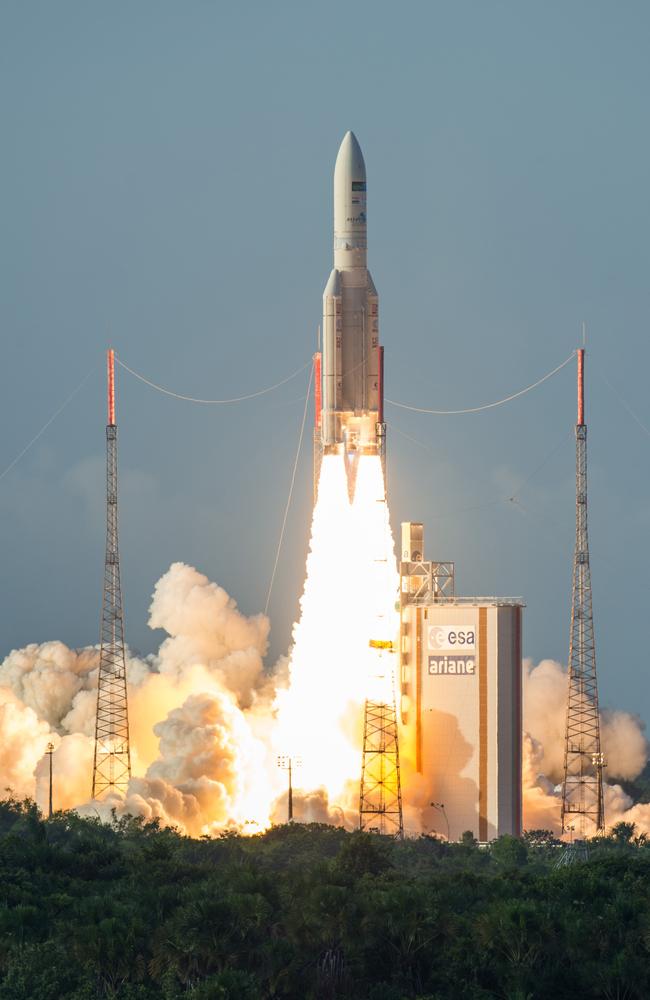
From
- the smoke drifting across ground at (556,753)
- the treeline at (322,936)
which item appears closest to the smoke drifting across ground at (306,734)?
the smoke drifting across ground at (556,753)

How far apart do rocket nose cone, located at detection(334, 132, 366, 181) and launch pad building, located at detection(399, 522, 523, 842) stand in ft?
48.9

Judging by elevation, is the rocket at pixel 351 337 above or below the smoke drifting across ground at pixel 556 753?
above

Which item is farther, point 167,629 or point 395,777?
point 167,629

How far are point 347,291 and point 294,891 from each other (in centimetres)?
3257

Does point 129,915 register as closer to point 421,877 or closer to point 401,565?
point 421,877

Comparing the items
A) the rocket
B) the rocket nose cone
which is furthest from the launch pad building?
the rocket nose cone

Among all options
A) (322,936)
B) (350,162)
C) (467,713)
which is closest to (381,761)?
(467,713)

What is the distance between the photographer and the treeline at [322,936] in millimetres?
68688

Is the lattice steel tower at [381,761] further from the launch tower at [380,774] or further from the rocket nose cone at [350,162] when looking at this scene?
the rocket nose cone at [350,162]

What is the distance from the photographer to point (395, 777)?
337ft

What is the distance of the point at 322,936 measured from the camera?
71.2 meters

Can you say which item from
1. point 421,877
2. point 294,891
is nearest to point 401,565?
point 421,877

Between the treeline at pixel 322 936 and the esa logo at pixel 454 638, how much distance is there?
816 inches

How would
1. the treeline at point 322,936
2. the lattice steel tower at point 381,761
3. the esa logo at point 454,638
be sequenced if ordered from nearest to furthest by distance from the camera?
the treeline at point 322,936 → the lattice steel tower at point 381,761 → the esa logo at point 454,638
